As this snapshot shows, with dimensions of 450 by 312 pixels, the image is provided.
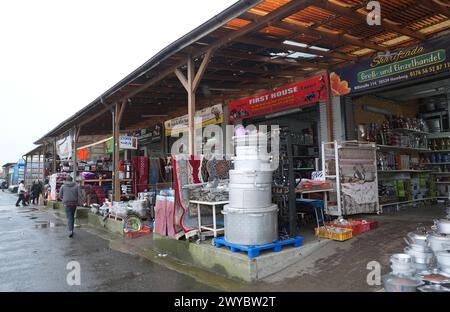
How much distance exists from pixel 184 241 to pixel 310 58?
5.52 meters

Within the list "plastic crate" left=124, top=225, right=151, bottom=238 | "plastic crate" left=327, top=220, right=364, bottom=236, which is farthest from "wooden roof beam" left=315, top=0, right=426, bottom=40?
"plastic crate" left=124, top=225, right=151, bottom=238

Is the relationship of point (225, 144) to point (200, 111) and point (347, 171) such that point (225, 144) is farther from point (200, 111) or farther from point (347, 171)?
point (347, 171)

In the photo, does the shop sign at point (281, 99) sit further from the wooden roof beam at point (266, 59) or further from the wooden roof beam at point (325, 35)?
the wooden roof beam at point (325, 35)

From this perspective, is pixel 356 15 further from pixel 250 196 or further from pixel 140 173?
pixel 140 173

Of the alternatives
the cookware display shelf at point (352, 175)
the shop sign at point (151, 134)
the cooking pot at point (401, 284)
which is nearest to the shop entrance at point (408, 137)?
the cookware display shelf at point (352, 175)

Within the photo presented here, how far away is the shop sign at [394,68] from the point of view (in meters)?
7.04

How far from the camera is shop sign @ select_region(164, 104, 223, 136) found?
12.6 meters

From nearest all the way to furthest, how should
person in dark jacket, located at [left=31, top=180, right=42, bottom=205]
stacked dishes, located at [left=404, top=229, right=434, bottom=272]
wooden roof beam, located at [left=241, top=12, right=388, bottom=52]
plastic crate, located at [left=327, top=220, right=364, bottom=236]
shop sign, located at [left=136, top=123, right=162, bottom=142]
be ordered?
stacked dishes, located at [left=404, top=229, right=434, bottom=272]
wooden roof beam, located at [left=241, top=12, right=388, bottom=52]
plastic crate, located at [left=327, top=220, right=364, bottom=236]
shop sign, located at [left=136, top=123, right=162, bottom=142]
person in dark jacket, located at [left=31, top=180, right=42, bottom=205]

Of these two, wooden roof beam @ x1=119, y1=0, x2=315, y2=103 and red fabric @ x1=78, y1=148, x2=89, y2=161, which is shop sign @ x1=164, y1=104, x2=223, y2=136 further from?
red fabric @ x1=78, y1=148, x2=89, y2=161

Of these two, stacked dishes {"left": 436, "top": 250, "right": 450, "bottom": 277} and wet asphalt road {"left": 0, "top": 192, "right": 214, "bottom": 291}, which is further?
wet asphalt road {"left": 0, "top": 192, "right": 214, "bottom": 291}

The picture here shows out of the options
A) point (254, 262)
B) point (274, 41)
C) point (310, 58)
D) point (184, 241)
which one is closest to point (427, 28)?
point (310, 58)

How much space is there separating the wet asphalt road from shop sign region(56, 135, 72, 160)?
28.0 feet

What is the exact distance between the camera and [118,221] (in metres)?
9.45

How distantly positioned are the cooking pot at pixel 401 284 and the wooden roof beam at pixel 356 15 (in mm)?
4033
